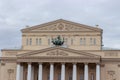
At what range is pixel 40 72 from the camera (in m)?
69.6

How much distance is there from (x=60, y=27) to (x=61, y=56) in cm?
779

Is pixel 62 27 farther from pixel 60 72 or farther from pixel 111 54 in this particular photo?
pixel 111 54

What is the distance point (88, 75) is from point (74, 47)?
672 centimetres

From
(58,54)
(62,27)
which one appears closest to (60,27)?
(62,27)

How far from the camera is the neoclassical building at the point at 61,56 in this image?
69.1m

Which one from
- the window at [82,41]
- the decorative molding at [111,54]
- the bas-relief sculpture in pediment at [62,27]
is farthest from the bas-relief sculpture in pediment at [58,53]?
the bas-relief sculpture in pediment at [62,27]

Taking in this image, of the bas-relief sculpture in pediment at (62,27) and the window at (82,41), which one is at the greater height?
the bas-relief sculpture in pediment at (62,27)

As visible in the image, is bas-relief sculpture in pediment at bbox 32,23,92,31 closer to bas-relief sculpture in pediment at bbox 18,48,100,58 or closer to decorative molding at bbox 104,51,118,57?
bas-relief sculpture in pediment at bbox 18,48,100,58

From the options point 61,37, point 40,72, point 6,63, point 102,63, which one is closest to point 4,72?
point 6,63

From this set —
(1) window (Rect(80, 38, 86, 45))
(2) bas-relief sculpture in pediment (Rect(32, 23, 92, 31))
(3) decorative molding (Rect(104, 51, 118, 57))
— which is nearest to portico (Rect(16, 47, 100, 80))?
(3) decorative molding (Rect(104, 51, 118, 57))

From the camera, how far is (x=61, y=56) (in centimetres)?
6906

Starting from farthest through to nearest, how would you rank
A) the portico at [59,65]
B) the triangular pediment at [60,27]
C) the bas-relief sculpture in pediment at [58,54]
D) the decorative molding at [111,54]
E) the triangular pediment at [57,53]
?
the triangular pediment at [60,27] < the decorative molding at [111,54] < the bas-relief sculpture in pediment at [58,54] < the portico at [59,65] < the triangular pediment at [57,53]

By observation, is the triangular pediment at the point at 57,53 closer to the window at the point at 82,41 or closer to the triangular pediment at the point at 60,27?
the window at the point at 82,41

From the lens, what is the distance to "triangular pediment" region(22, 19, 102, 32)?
2906 inches
